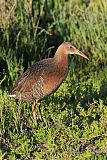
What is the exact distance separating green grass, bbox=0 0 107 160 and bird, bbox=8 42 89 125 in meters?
0.20

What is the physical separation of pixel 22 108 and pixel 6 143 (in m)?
0.91

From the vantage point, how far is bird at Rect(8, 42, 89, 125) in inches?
282

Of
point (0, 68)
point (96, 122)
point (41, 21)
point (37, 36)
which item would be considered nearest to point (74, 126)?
point (96, 122)

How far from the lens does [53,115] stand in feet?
23.4

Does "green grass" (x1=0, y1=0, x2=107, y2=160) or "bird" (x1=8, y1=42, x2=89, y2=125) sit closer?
"green grass" (x1=0, y1=0, x2=107, y2=160)

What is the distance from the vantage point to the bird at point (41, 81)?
7.16m

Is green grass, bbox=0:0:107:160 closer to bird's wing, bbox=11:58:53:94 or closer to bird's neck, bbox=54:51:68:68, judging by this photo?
bird's wing, bbox=11:58:53:94

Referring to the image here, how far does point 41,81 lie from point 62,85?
43.4 inches

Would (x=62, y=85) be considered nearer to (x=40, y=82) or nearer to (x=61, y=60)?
(x=61, y=60)

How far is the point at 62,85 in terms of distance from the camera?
825cm

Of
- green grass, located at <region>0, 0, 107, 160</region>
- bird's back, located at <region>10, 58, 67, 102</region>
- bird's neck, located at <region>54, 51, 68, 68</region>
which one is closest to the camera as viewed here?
green grass, located at <region>0, 0, 107, 160</region>

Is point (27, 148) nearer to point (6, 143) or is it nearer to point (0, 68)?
point (6, 143)

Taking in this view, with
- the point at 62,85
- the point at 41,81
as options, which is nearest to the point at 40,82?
the point at 41,81

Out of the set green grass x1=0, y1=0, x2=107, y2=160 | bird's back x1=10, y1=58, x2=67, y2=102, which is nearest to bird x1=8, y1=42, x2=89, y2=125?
bird's back x1=10, y1=58, x2=67, y2=102
